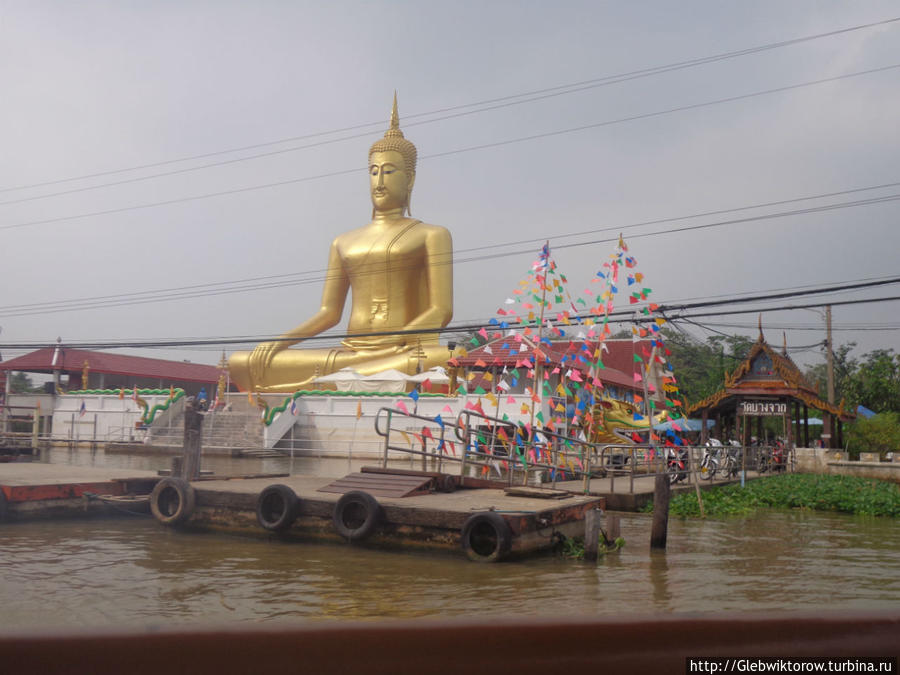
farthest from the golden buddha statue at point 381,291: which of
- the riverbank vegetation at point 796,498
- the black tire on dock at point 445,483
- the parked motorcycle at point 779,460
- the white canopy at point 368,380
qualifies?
the black tire on dock at point 445,483

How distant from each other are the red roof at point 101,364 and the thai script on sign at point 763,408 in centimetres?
2591

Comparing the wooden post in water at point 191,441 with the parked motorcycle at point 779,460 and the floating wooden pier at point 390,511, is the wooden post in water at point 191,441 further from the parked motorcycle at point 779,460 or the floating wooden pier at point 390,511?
the parked motorcycle at point 779,460

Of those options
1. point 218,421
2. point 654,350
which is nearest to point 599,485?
point 654,350

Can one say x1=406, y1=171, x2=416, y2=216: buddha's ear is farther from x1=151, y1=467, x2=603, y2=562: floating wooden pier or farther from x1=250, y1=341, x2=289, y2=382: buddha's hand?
x1=151, y1=467, x2=603, y2=562: floating wooden pier

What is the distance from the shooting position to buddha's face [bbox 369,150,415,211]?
98.4 ft

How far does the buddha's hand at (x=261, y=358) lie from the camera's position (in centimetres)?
2964

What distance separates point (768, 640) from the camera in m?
1.09

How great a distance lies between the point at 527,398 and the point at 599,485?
5186 millimetres

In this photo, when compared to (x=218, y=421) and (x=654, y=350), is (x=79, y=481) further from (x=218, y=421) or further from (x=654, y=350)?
(x=218, y=421)

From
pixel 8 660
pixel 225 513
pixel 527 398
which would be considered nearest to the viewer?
pixel 8 660

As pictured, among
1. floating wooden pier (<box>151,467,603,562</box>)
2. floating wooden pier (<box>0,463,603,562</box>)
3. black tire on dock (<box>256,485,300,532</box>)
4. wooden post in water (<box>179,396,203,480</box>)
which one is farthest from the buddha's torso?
black tire on dock (<box>256,485,300,532</box>)

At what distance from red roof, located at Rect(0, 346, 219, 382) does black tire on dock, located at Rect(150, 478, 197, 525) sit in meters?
28.7

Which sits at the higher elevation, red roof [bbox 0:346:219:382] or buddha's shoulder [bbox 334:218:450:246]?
buddha's shoulder [bbox 334:218:450:246]

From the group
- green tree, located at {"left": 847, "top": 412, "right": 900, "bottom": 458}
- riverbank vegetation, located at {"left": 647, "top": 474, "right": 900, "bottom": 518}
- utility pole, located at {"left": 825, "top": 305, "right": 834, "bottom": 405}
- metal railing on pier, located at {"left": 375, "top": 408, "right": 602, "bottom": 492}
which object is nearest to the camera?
metal railing on pier, located at {"left": 375, "top": 408, "right": 602, "bottom": 492}
